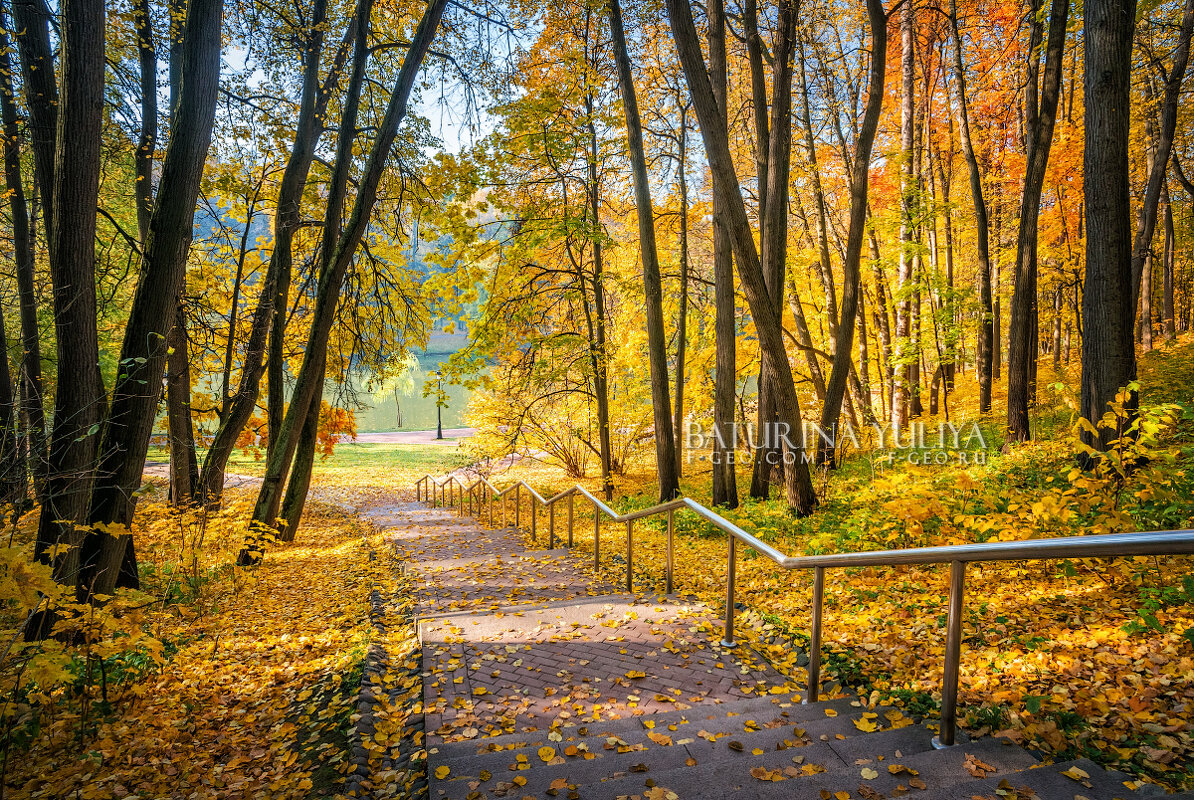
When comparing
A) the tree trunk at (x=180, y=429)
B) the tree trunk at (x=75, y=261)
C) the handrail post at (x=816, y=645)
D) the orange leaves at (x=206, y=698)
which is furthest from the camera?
the tree trunk at (x=180, y=429)

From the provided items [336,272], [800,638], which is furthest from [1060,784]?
[336,272]

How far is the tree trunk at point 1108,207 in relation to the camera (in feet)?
17.0

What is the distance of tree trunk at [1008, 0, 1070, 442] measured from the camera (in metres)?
7.86

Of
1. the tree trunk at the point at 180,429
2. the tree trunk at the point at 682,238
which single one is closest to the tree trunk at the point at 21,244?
the tree trunk at the point at 180,429

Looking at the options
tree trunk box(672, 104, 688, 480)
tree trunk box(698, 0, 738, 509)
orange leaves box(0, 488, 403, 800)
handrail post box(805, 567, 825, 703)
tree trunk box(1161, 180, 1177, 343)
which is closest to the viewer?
orange leaves box(0, 488, 403, 800)

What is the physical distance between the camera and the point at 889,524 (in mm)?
5395

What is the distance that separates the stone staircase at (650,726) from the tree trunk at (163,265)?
8.04 ft

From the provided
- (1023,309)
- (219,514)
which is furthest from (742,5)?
(219,514)

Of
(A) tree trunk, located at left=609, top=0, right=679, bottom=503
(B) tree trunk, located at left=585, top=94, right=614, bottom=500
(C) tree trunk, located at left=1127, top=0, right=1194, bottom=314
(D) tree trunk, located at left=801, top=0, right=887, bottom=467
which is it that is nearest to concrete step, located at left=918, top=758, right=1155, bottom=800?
(D) tree trunk, located at left=801, top=0, right=887, bottom=467

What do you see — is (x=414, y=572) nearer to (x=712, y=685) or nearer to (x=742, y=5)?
(x=712, y=685)

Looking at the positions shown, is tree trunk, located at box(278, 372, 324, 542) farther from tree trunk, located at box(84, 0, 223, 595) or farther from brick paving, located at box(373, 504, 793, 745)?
tree trunk, located at box(84, 0, 223, 595)

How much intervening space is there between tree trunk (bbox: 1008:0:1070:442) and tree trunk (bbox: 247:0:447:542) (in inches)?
305

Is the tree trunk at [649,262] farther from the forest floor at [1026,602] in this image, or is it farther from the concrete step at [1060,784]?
the concrete step at [1060,784]

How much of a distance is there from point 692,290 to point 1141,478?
989 centimetres
